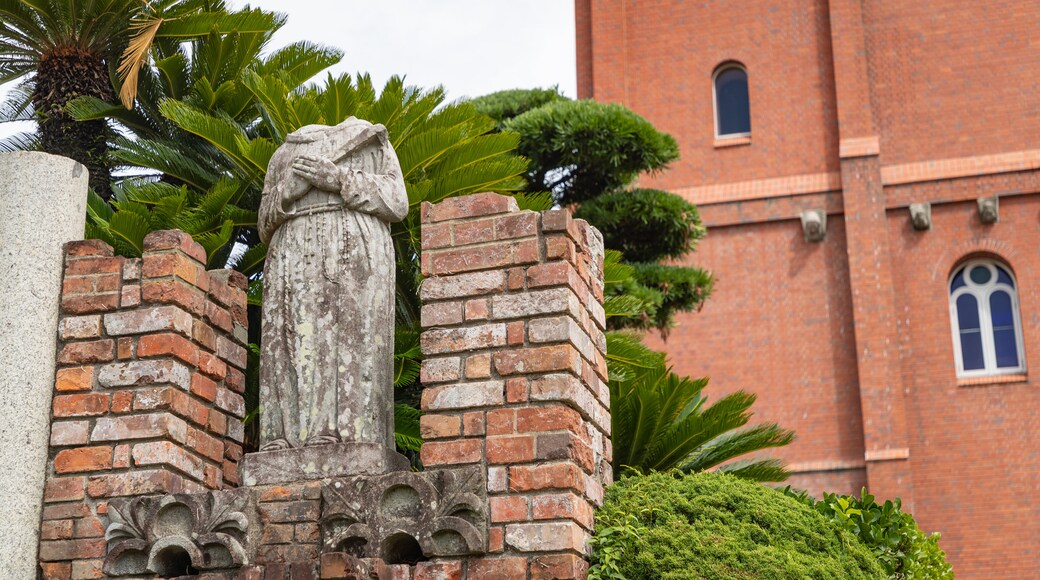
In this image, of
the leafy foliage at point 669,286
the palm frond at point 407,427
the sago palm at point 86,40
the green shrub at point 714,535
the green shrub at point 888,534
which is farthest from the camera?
the leafy foliage at point 669,286

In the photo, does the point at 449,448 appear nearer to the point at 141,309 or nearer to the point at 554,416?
the point at 554,416

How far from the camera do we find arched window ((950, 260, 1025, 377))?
72.5 ft

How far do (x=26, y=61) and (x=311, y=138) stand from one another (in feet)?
28.1

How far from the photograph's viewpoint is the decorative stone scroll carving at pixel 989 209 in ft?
73.3

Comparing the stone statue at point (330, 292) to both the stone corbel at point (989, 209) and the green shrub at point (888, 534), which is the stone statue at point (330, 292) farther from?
the stone corbel at point (989, 209)

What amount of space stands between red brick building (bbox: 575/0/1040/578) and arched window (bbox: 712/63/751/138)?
0.13 ft

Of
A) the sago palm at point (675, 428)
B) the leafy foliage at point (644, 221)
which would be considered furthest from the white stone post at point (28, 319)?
the leafy foliage at point (644, 221)

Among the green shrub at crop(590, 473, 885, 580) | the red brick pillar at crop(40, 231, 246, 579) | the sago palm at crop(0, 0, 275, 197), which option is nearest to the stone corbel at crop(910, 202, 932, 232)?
the sago palm at crop(0, 0, 275, 197)

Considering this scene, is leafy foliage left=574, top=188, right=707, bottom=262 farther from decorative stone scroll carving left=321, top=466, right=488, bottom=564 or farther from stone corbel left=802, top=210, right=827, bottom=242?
decorative stone scroll carving left=321, top=466, right=488, bottom=564

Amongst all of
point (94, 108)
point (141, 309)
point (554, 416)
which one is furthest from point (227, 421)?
point (94, 108)

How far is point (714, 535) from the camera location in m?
5.62

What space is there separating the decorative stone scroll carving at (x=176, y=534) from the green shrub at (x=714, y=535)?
4.58ft

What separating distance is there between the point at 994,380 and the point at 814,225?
141 inches

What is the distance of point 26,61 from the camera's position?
13.8 metres
